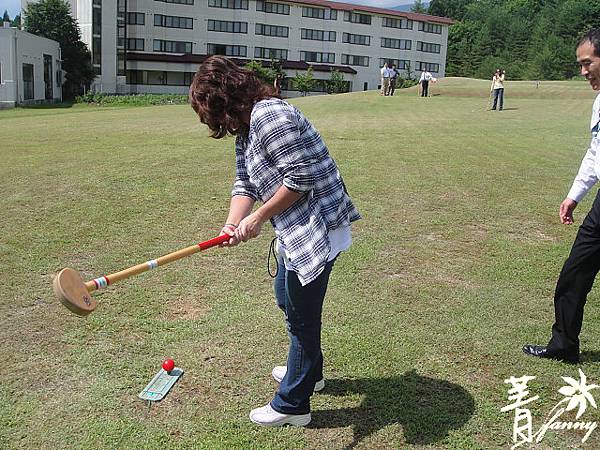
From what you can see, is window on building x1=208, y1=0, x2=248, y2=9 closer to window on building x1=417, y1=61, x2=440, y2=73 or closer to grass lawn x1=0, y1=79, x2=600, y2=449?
window on building x1=417, y1=61, x2=440, y2=73

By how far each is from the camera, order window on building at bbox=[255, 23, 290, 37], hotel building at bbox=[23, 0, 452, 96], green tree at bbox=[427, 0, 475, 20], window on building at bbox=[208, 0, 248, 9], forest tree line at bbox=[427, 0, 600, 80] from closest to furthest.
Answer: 1. hotel building at bbox=[23, 0, 452, 96]
2. window on building at bbox=[208, 0, 248, 9]
3. window on building at bbox=[255, 23, 290, 37]
4. forest tree line at bbox=[427, 0, 600, 80]
5. green tree at bbox=[427, 0, 475, 20]

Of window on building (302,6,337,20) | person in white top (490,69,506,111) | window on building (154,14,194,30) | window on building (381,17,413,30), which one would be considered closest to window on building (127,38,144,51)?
window on building (154,14,194,30)

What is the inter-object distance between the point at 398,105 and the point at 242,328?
25582 mm

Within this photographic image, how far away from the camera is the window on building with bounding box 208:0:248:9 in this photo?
226ft

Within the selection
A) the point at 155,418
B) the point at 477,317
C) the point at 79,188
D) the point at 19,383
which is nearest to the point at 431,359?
the point at 477,317

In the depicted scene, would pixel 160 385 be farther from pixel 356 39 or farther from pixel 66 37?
pixel 356 39

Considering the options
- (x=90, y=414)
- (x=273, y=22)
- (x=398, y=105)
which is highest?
(x=273, y=22)

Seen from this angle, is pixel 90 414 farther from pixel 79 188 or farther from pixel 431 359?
pixel 79 188

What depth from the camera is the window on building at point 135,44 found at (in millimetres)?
66750

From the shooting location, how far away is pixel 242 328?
176 inches

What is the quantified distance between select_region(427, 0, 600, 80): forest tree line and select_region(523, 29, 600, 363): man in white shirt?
8063 cm

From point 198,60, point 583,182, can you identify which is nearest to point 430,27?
point 198,60

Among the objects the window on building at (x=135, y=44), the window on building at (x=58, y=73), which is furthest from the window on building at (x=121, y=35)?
the window on building at (x=58, y=73)

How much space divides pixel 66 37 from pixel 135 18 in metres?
10.0
